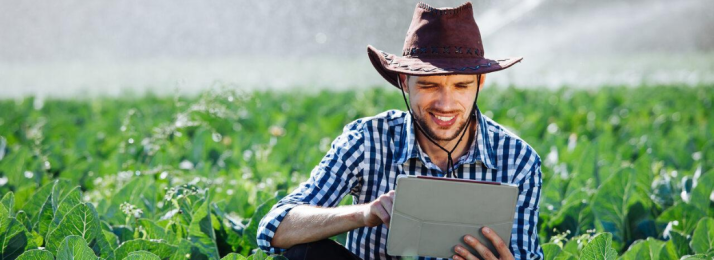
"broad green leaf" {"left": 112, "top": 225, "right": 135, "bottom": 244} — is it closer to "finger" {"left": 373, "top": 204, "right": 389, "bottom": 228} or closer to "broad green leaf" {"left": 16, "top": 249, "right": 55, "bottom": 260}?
"broad green leaf" {"left": 16, "top": 249, "right": 55, "bottom": 260}

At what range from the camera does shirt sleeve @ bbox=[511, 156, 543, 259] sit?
96.2 inches

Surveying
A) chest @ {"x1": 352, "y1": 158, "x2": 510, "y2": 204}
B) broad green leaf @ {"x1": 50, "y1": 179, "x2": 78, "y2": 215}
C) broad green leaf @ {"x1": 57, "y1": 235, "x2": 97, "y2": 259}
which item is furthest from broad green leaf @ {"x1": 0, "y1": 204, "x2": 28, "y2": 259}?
chest @ {"x1": 352, "y1": 158, "x2": 510, "y2": 204}

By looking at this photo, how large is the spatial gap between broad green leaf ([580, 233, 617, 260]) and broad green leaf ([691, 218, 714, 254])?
0.57 meters

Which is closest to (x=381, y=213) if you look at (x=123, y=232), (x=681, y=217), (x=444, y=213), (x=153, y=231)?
(x=444, y=213)

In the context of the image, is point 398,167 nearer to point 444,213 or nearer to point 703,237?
point 444,213

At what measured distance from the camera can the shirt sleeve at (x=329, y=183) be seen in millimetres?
2400

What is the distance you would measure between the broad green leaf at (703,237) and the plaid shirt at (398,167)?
570 millimetres

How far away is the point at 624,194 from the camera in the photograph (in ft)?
10.5

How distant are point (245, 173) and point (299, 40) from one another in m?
14.8

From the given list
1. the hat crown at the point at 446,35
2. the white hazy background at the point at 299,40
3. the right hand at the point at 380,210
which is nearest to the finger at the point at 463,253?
the right hand at the point at 380,210

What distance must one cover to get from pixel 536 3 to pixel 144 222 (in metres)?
14.4

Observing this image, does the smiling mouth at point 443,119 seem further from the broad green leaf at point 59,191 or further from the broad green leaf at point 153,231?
the broad green leaf at point 59,191

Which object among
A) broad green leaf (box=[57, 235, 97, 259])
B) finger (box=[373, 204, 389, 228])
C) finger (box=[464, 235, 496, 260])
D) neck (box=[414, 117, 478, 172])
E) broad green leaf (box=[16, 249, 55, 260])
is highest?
neck (box=[414, 117, 478, 172])

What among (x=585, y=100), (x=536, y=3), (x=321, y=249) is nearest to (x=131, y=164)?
(x=321, y=249)
